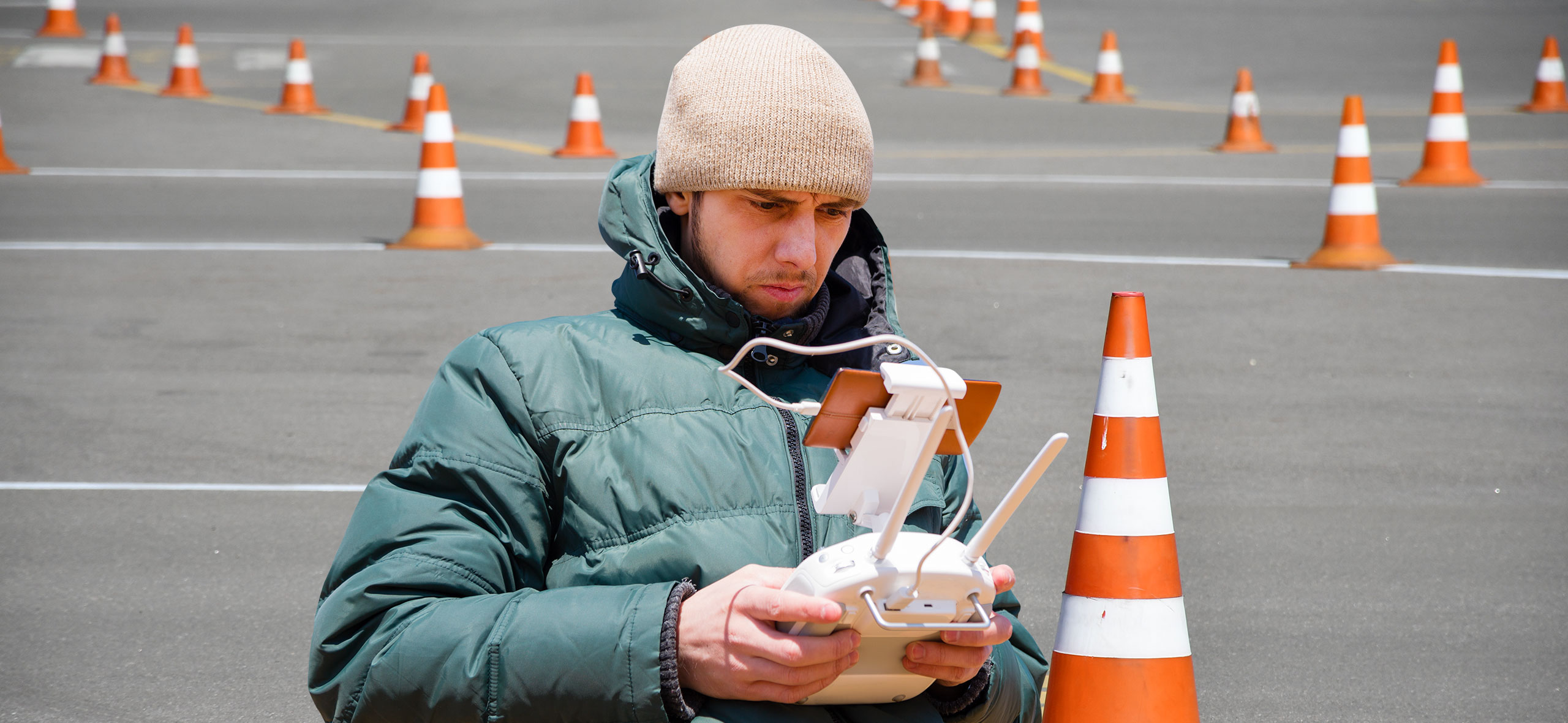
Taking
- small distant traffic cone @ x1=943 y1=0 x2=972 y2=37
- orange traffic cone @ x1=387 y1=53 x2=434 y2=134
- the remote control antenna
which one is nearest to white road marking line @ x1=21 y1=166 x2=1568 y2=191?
orange traffic cone @ x1=387 y1=53 x2=434 y2=134

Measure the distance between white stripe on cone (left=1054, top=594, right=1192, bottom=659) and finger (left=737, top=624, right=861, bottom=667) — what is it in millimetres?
1098

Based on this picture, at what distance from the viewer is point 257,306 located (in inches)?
308

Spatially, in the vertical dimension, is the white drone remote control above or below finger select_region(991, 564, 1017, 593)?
above

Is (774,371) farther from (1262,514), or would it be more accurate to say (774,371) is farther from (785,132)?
(1262,514)

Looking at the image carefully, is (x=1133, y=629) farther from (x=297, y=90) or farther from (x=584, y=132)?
(x=297, y=90)

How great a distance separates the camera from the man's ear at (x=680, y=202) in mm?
2521

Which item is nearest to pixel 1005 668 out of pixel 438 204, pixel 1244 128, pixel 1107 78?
pixel 438 204

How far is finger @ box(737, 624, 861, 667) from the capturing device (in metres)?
1.89

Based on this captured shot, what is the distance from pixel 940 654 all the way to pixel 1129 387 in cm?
105

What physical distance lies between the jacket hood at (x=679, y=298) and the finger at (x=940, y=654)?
23.1 inches

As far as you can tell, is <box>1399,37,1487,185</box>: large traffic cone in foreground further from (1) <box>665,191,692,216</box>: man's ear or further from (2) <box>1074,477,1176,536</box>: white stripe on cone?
(1) <box>665,191,692,216</box>: man's ear

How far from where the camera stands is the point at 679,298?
7.80 feet

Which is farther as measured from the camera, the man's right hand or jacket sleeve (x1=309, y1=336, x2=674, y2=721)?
jacket sleeve (x1=309, y1=336, x2=674, y2=721)

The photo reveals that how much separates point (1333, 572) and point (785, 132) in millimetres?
3021
